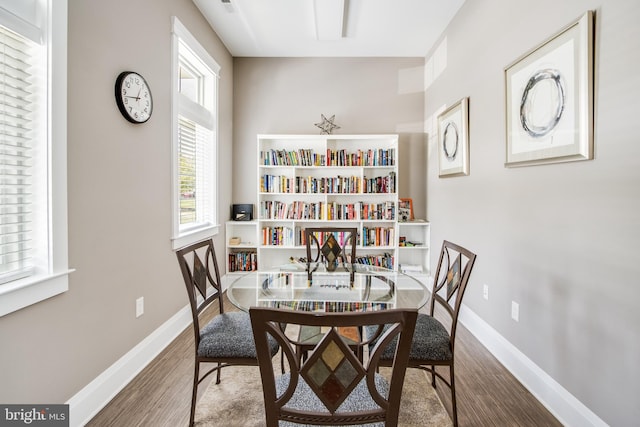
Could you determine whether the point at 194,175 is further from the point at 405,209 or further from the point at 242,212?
the point at 405,209

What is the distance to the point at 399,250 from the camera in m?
4.12

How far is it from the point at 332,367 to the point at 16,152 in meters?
1.64

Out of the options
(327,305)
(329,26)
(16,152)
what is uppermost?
(329,26)

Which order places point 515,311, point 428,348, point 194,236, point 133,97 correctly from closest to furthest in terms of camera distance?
point 428,348 → point 133,97 → point 515,311 → point 194,236

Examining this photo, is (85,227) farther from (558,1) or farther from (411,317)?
(558,1)

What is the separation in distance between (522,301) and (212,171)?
311cm

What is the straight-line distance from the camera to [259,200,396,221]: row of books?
400 centimetres

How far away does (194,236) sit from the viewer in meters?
3.05

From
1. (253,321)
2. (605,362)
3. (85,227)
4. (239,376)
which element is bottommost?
(239,376)

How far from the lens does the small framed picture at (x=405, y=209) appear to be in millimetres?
4127

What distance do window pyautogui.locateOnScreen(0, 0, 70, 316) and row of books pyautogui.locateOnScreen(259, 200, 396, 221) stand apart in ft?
8.37

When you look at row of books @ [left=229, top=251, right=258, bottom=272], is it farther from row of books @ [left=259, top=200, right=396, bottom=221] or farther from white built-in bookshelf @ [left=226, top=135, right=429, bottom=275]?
row of books @ [left=259, top=200, right=396, bottom=221]

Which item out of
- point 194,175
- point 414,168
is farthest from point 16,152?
point 414,168

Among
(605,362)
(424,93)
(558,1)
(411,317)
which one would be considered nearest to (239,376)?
(411,317)
